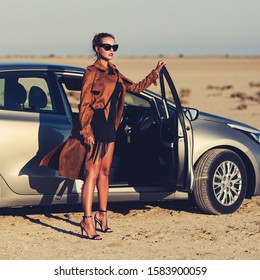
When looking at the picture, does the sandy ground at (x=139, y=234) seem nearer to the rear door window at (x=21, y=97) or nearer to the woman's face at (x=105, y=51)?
the rear door window at (x=21, y=97)

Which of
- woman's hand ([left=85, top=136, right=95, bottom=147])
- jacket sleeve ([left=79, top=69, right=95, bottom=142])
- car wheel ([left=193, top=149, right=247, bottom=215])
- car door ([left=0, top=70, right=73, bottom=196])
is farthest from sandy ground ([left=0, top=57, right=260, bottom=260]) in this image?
jacket sleeve ([left=79, top=69, right=95, bottom=142])

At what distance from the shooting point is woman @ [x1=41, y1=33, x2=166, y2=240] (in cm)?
802

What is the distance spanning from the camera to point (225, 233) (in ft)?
28.5

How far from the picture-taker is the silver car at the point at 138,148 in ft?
28.6

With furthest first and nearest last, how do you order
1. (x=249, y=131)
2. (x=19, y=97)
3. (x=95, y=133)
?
(x=249, y=131)
(x=19, y=97)
(x=95, y=133)

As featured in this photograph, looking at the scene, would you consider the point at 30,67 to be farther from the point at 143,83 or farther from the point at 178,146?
the point at 178,146

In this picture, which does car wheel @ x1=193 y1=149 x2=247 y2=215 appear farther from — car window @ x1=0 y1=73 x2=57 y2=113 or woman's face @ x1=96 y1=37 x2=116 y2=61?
woman's face @ x1=96 y1=37 x2=116 y2=61

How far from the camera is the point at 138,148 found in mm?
9234

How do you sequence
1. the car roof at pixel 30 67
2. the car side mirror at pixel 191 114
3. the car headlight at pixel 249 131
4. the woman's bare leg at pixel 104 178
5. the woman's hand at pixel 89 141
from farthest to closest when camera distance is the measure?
the car headlight at pixel 249 131
the car side mirror at pixel 191 114
the car roof at pixel 30 67
the woman's bare leg at pixel 104 178
the woman's hand at pixel 89 141

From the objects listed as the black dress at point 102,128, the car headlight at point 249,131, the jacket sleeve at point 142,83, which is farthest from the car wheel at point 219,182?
the black dress at point 102,128

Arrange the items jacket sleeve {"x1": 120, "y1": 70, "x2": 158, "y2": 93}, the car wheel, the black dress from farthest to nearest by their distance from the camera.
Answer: the car wheel < jacket sleeve {"x1": 120, "y1": 70, "x2": 158, "y2": 93} < the black dress

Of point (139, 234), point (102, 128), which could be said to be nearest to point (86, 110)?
point (102, 128)

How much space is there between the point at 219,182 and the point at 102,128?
1.84 m
